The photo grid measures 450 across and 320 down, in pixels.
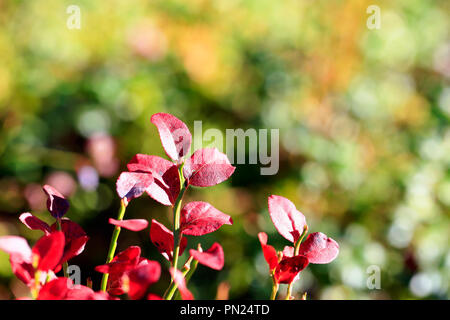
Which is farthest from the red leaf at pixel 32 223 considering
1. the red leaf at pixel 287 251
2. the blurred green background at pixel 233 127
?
the blurred green background at pixel 233 127

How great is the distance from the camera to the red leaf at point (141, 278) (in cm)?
35

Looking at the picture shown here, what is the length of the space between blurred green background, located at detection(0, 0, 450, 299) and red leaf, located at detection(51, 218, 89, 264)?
108 centimetres

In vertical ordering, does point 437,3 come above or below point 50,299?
above

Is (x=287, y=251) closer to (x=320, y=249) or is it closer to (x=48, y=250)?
(x=320, y=249)

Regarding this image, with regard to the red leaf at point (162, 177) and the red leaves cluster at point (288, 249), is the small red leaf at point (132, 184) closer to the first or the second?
the red leaf at point (162, 177)

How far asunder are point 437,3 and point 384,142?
161 centimetres

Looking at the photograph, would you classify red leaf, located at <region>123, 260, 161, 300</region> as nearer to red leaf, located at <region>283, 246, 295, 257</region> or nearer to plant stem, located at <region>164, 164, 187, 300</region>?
plant stem, located at <region>164, 164, 187, 300</region>

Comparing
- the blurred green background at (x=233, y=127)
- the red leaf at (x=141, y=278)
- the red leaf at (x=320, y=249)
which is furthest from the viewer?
the blurred green background at (x=233, y=127)

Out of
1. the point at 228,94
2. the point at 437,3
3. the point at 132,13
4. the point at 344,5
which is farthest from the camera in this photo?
the point at 437,3

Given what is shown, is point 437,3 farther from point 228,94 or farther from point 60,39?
point 60,39

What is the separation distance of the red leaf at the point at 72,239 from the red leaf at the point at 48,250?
1.7 inches

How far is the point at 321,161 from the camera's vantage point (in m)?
1.63

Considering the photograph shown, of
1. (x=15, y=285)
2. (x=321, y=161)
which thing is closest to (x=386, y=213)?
(x=321, y=161)

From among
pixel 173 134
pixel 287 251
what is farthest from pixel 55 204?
pixel 287 251
